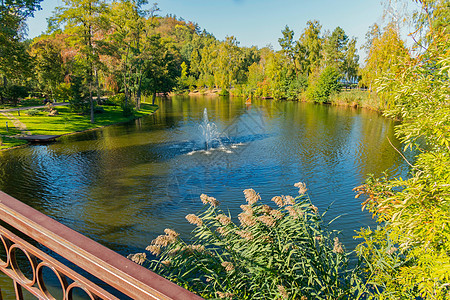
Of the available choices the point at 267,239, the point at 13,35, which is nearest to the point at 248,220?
the point at 267,239

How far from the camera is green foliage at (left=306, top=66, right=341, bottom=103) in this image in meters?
55.1

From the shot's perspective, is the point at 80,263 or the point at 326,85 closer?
the point at 80,263

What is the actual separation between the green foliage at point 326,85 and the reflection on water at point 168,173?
2895cm

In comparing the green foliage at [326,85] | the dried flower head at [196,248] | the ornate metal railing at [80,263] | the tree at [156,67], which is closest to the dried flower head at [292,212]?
the dried flower head at [196,248]

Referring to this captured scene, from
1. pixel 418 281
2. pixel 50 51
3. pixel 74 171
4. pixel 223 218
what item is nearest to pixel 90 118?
pixel 50 51

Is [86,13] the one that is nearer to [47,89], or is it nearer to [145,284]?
[47,89]

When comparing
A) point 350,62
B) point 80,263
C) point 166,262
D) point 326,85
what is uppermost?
point 350,62

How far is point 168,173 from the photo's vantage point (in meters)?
16.8

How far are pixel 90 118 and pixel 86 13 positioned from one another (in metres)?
11.2

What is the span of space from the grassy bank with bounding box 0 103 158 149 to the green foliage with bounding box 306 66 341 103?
123 ft

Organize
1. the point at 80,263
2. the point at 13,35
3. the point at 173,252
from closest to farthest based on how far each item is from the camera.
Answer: the point at 80,263
the point at 173,252
the point at 13,35

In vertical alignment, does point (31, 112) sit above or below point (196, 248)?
above

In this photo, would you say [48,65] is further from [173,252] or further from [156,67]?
[173,252]

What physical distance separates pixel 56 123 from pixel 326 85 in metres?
46.9
